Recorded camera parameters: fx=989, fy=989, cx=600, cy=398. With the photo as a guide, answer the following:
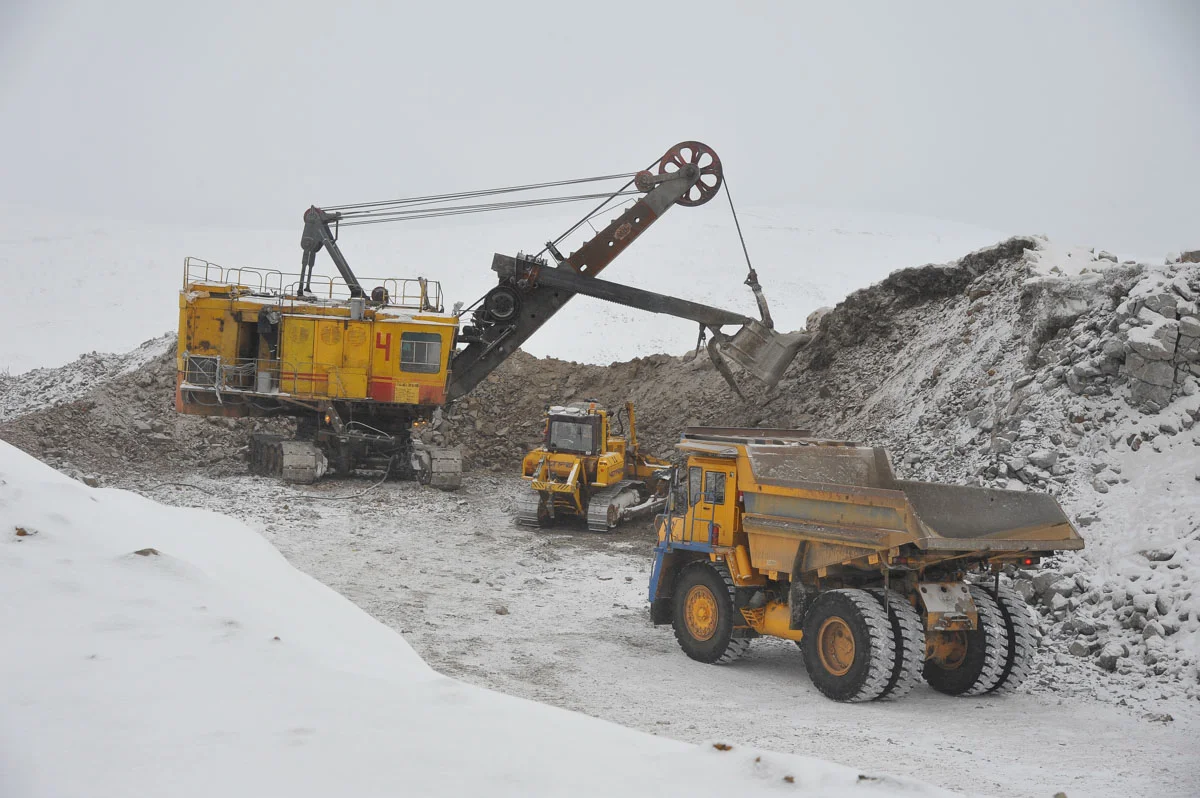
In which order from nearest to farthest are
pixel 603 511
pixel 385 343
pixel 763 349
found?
pixel 603 511 < pixel 385 343 < pixel 763 349

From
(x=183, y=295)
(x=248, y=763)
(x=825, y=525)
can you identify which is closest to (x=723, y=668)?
(x=825, y=525)

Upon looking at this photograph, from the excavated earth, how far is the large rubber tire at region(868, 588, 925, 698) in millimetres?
1564

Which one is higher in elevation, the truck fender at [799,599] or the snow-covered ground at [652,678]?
the truck fender at [799,599]

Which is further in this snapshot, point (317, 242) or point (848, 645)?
point (317, 242)

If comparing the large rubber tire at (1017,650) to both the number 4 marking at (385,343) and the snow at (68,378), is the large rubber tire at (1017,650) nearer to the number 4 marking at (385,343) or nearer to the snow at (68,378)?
the number 4 marking at (385,343)

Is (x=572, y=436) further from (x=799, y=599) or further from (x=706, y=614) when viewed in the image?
(x=799, y=599)

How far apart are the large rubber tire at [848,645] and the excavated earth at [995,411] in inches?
75.6

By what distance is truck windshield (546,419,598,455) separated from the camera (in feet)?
56.2

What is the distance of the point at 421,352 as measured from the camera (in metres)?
19.8

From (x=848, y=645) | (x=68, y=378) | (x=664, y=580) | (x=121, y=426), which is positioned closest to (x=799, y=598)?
(x=848, y=645)

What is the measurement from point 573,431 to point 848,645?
31.3 feet

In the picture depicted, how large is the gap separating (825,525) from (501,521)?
10022mm

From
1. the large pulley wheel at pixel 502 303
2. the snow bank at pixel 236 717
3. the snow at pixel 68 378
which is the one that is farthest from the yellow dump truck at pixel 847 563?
the snow at pixel 68 378

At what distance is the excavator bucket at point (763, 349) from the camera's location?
20.1 metres
